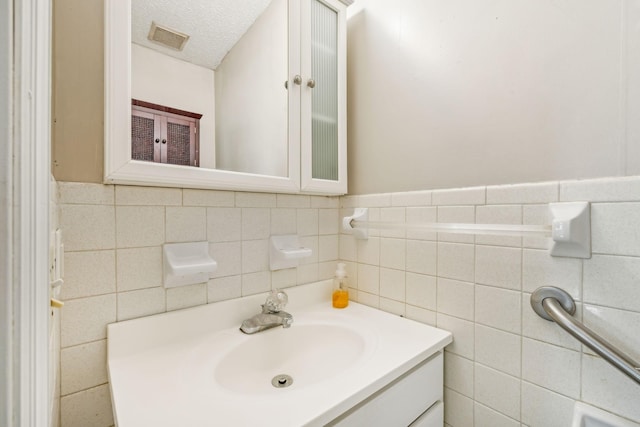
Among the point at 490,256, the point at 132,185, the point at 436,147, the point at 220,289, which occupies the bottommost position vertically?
the point at 220,289

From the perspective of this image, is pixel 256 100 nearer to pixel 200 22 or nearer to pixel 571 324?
pixel 200 22

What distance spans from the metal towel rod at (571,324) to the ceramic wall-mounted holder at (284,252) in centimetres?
66

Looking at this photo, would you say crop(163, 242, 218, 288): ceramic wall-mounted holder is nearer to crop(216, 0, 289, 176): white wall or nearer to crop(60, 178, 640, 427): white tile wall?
crop(60, 178, 640, 427): white tile wall

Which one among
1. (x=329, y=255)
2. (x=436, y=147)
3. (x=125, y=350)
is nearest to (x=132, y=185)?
(x=125, y=350)

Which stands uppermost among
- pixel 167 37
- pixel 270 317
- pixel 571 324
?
pixel 167 37

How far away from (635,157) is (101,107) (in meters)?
1.17

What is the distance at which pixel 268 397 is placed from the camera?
531mm

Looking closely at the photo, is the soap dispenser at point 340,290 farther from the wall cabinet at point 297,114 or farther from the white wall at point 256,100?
the white wall at point 256,100

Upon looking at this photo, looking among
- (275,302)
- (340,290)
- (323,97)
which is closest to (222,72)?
(323,97)

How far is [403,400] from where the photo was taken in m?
0.68

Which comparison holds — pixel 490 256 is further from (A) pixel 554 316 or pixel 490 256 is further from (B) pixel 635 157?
(B) pixel 635 157

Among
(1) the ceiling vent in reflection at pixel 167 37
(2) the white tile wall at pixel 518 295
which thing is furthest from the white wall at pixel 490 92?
(1) the ceiling vent in reflection at pixel 167 37

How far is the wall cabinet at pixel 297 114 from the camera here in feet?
2.11

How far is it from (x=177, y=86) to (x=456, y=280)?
3.12 feet
